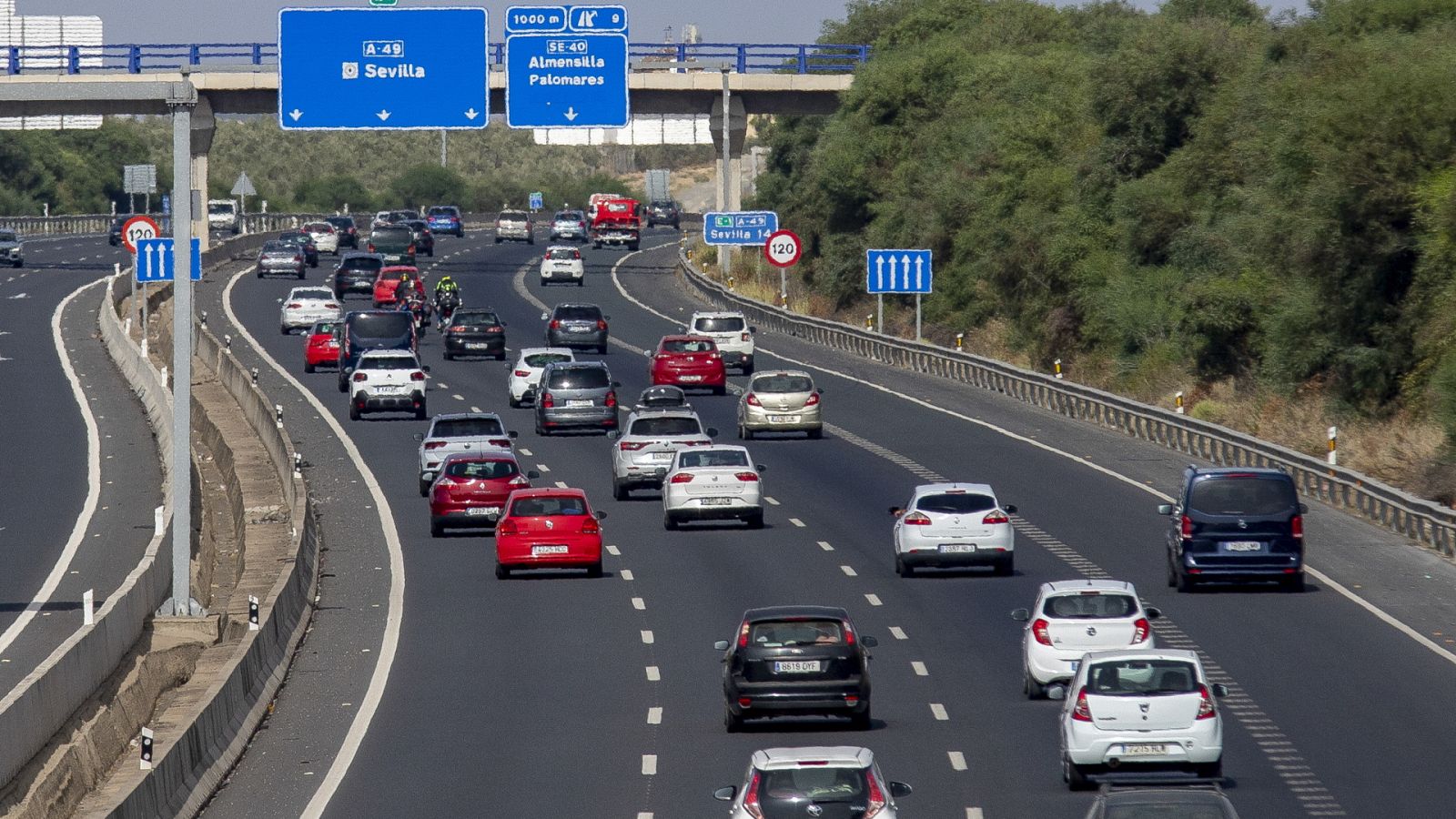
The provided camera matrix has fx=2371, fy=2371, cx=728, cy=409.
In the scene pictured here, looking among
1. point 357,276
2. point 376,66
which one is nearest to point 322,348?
point 376,66

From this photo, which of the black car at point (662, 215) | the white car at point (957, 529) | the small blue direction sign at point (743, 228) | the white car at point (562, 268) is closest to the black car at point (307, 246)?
the white car at point (562, 268)

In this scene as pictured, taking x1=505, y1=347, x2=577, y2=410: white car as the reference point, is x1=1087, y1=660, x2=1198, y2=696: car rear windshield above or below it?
below

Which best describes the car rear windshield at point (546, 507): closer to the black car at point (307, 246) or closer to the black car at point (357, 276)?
the black car at point (357, 276)

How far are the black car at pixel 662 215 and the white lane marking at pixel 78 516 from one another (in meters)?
82.1

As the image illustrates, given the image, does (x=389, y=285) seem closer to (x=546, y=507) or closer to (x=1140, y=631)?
(x=546, y=507)

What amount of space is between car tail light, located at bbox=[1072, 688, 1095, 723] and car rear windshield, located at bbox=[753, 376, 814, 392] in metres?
30.3

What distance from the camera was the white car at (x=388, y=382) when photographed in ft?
177

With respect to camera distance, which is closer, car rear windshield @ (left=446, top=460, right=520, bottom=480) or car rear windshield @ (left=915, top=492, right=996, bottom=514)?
car rear windshield @ (left=915, top=492, right=996, bottom=514)

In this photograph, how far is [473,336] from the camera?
219 ft

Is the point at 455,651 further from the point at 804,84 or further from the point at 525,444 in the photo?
the point at 804,84

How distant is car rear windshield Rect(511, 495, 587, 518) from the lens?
3500 cm

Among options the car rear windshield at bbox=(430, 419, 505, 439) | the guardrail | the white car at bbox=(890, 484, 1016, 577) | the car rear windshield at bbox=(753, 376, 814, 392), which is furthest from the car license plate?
the car rear windshield at bbox=(753, 376, 814, 392)

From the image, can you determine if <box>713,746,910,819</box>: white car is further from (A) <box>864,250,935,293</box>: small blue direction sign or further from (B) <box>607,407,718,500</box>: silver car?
(A) <box>864,250,935,293</box>: small blue direction sign

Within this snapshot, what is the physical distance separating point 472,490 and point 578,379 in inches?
511
